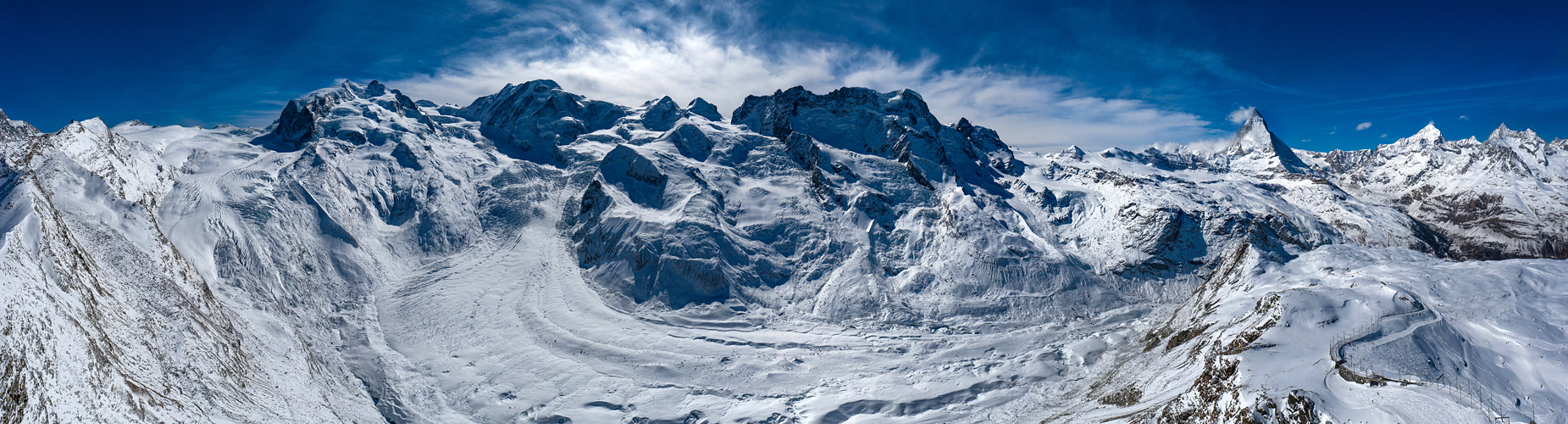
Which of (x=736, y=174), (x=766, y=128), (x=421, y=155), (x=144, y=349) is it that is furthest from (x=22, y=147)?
(x=766, y=128)

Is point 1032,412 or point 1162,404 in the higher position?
point 1162,404

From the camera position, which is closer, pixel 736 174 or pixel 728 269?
pixel 728 269

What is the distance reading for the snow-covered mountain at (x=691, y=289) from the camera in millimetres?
44438

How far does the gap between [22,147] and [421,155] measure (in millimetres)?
87426

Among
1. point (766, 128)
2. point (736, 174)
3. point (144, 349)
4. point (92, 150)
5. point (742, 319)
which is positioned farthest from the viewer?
point (766, 128)

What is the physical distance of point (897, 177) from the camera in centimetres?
16500

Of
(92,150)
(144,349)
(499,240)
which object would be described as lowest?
(144,349)

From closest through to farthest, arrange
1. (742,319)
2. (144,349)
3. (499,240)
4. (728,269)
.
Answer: (144,349) < (742,319) < (728,269) < (499,240)

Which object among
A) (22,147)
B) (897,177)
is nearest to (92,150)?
(22,147)

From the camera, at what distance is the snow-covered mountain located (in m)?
44.4

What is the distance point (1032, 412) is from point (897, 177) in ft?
328

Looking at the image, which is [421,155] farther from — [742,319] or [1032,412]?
[1032,412]

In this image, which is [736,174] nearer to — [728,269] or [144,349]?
[728,269]

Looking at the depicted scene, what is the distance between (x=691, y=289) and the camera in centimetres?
11612
